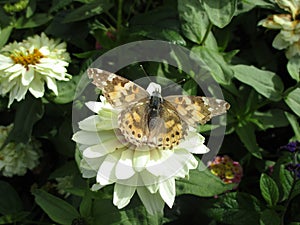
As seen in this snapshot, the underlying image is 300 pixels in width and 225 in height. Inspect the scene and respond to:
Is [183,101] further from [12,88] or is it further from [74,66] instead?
[74,66]

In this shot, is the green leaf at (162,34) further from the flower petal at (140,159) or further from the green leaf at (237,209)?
the flower petal at (140,159)

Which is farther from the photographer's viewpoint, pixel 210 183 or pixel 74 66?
pixel 74 66

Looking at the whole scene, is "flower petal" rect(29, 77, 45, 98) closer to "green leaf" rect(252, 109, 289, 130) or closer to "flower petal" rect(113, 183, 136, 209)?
"flower petal" rect(113, 183, 136, 209)

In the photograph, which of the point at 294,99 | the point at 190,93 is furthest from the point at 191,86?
the point at 294,99

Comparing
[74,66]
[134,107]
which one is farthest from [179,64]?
[134,107]

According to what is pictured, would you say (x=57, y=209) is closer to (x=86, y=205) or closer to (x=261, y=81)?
(x=86, y=205)

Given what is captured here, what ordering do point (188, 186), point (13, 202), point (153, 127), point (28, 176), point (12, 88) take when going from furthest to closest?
1. point (28, 176)
2. point (13, 202)
3. point (12, 88)
4. point (188, 186)
5. point (153, 127)

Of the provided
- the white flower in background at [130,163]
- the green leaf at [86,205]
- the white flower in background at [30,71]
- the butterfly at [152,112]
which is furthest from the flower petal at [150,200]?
the white flower in background at [30,71]
